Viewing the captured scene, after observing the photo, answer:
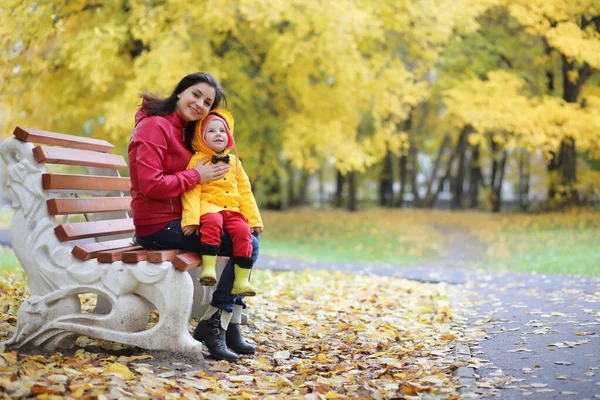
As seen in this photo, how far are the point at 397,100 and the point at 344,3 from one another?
334 cm

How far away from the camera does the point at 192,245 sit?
4.31 metres

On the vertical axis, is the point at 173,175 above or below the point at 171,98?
below

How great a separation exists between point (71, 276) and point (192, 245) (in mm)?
749

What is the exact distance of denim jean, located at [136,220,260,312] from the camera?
428 cm

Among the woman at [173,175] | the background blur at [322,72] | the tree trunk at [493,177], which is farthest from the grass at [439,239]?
the woman at [173,175]

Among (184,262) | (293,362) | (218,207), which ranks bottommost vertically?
(293,362)

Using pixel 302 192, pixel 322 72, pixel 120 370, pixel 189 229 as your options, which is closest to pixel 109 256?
pixel 189 229

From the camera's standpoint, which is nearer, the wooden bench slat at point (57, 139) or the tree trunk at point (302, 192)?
the wooden bench slat at point (57, 139)

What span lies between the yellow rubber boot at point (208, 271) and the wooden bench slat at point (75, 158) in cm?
121

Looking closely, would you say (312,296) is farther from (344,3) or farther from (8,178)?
(344,3)

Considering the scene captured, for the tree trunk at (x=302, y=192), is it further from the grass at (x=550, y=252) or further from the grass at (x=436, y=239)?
the grass at (x=550, y=252)

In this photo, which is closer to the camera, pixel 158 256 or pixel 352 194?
pixel 158 256

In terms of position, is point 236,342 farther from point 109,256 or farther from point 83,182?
point 83,182

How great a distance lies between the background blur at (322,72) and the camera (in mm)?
11422
